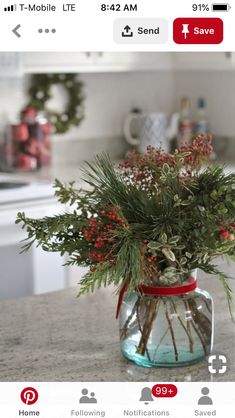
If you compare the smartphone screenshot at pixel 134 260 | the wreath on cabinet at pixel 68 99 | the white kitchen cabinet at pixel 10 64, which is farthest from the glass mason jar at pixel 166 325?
the wreath on cabinet at pixel 68 99

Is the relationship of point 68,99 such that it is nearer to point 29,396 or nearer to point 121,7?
point 121,7

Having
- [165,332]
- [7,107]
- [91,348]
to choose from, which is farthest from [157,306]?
[7,107]

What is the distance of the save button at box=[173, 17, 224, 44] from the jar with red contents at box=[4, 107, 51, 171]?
79.5 inches

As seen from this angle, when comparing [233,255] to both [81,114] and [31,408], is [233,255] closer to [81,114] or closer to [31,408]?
[31,408]

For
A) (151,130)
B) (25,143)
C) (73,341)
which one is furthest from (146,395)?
(151,130)

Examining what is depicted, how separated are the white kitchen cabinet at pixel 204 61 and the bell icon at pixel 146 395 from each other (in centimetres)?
223

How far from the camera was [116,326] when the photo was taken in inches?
39.6

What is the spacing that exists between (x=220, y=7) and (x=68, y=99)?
2.27 meters

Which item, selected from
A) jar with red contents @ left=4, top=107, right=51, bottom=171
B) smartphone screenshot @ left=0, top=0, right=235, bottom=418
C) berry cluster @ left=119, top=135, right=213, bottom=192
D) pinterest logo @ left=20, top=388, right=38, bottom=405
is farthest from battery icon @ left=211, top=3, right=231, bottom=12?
jar with red contents @ left=4, top=107, right=51, bottom=171

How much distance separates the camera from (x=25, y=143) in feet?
9.21

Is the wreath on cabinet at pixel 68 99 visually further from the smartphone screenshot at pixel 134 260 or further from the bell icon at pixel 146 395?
the bell icon at pixel 146 395

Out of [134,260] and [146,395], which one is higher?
[134,260]

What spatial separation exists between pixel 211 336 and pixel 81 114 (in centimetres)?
227

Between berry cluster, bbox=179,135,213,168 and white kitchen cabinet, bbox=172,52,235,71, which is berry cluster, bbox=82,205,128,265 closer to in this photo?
berry cluster, bbox=179,135,213,168
